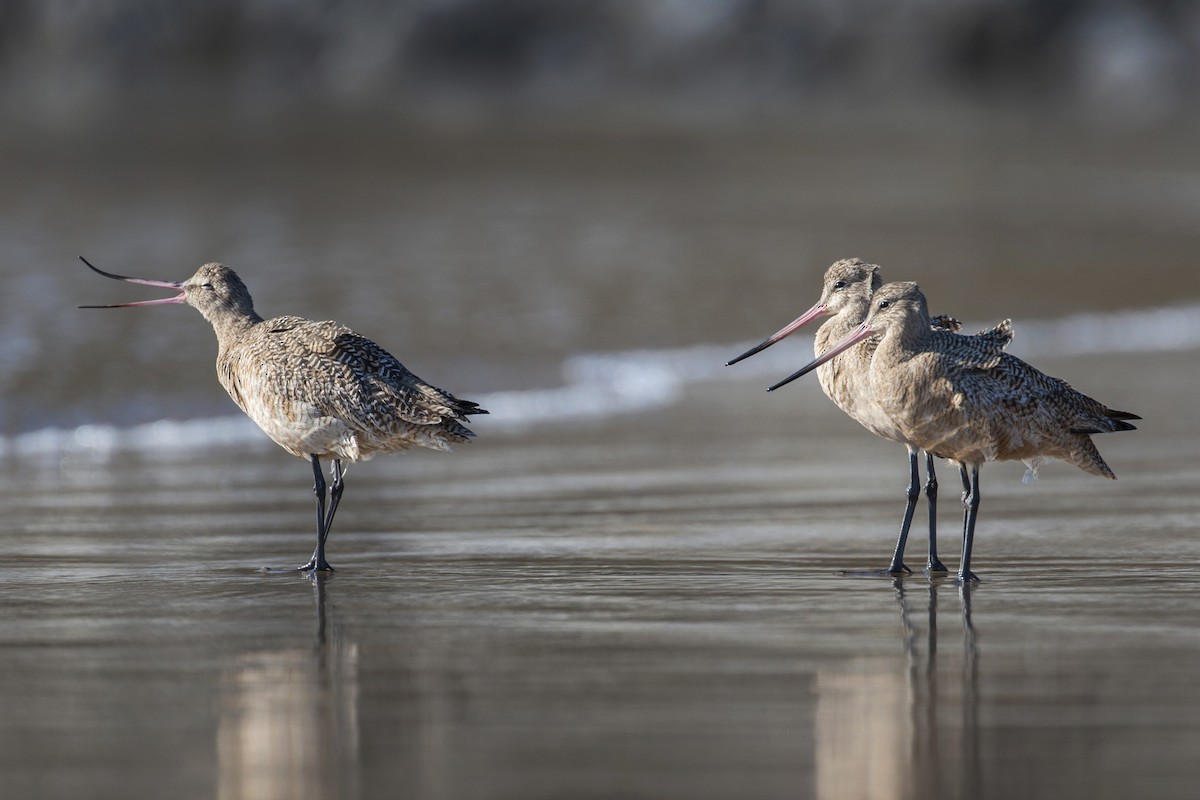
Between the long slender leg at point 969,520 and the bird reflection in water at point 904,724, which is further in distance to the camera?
the long slender leg at point 969,520

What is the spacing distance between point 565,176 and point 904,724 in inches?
910

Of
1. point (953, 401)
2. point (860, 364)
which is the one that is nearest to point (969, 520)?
point (953, 401)

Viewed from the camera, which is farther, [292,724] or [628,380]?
[628,380]

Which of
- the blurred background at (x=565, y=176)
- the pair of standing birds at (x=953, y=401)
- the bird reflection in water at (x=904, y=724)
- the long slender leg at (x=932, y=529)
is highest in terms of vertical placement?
the blurred background at (x=565, y=176)

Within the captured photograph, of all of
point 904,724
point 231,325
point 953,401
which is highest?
point 231,325

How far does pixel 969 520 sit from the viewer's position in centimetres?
685

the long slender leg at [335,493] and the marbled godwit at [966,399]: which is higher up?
the marbled godwit at [966,399]

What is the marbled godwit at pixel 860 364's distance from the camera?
7102mm

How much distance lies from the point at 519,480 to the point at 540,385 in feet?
11.2

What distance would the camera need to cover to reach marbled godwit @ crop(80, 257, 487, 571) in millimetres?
7121

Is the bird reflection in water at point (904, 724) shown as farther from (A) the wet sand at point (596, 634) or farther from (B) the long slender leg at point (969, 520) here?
(B) the long slender leg at point (969, 520)

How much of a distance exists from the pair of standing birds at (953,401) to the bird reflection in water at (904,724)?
4.00ft

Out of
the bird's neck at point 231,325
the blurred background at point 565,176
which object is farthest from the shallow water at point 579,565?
the bird's neck at point 231,325

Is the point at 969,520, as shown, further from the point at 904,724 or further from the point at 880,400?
the point at 904,724
